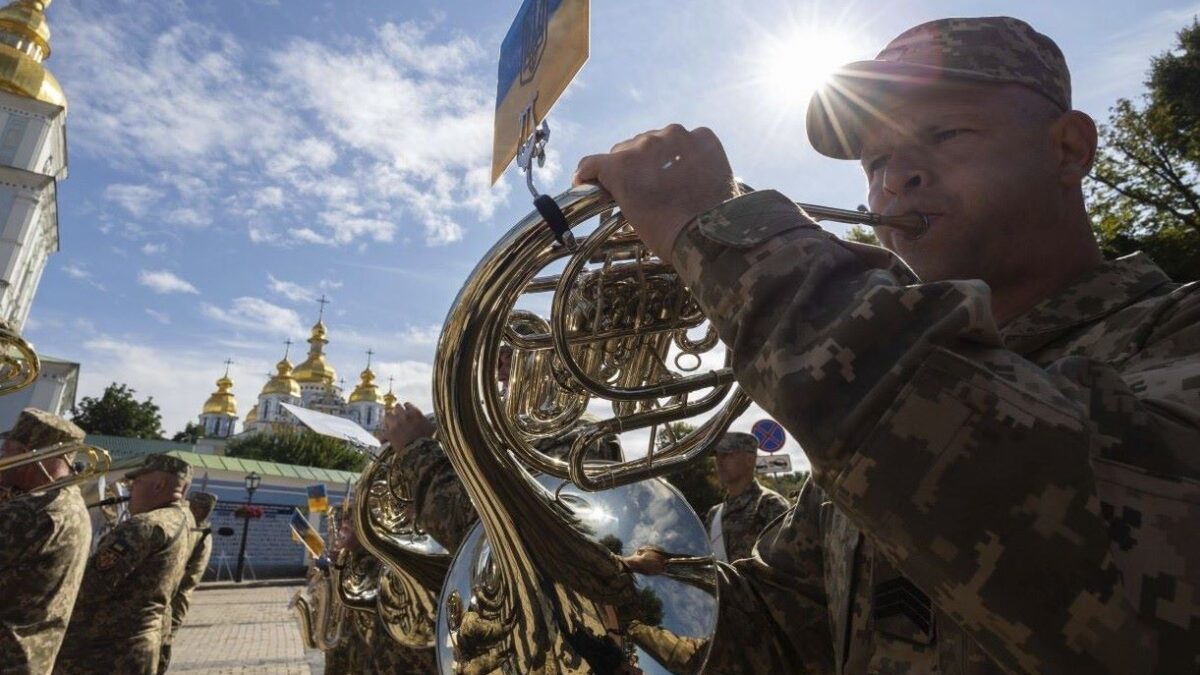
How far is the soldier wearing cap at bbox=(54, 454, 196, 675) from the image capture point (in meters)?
3.99

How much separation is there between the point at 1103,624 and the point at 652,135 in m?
0.77

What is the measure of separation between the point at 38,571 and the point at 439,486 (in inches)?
103

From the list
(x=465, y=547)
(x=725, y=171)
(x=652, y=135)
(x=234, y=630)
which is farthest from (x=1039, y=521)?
(x=234, y=630)

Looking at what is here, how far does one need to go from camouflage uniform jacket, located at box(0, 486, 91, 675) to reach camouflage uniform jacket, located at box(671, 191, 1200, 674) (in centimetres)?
406

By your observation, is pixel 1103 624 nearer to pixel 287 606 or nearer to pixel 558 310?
pixel 558 310

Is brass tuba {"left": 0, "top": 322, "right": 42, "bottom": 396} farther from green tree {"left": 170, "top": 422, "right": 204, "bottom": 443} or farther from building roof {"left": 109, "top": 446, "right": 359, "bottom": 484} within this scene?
green tree {"left": 170, "top": 422, "right": 204, "bottom": 443}

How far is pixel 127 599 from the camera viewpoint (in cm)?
418

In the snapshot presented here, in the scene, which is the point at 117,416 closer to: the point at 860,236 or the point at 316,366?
the point at 316,366

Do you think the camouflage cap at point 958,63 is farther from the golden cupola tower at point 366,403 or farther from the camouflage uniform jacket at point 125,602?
the golden cupola tower at point 366,403

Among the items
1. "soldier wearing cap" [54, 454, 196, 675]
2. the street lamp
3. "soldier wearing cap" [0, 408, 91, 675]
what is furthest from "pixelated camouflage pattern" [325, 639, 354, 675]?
the street lamp

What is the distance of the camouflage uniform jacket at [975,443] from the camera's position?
61cm

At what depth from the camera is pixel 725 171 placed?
94 centimetres

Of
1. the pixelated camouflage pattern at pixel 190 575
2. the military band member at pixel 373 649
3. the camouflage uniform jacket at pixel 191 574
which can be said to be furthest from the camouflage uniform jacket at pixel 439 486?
the camouflage uniform jacket at pixel 191 574

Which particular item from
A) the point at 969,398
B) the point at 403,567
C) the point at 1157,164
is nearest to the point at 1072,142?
the point at 969,398
